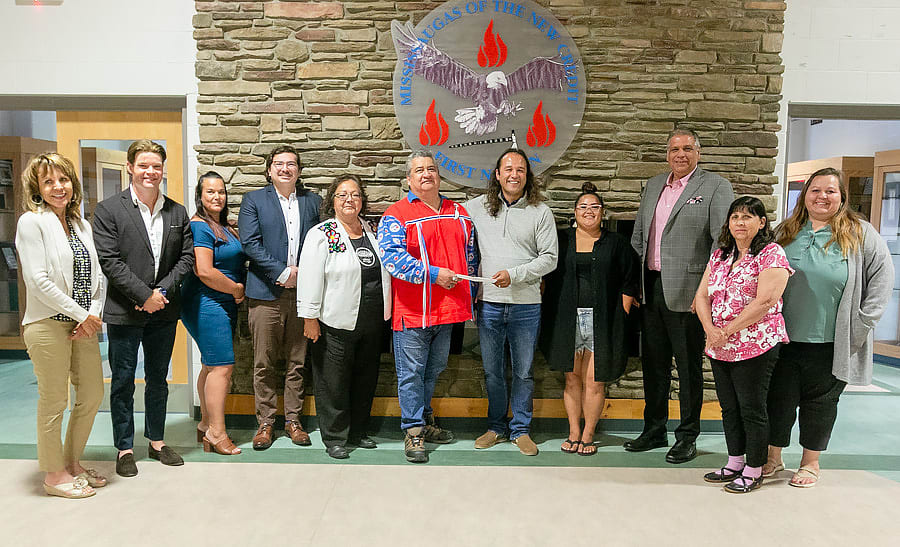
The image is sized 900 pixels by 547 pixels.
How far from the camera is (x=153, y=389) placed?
317 centimetres

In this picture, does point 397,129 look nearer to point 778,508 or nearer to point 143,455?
point 143,455

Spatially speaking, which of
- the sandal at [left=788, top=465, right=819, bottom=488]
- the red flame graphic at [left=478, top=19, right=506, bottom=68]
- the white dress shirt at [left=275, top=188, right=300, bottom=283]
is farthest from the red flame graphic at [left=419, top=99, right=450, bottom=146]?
the sandal at [left=788, top=465, right=819, bottom=488]

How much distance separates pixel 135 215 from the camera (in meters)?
2.98

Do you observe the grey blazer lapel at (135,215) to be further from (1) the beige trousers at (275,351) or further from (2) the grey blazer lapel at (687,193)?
(2) the grey blazer lapel at (687,193)

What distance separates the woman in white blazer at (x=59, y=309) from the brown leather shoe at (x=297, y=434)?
1009mm

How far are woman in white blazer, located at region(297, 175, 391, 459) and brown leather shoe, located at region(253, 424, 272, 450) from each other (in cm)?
35

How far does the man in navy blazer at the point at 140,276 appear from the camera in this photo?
9.62ft

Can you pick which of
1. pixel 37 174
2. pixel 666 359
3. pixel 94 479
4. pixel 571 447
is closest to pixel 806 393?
pixel 666 359

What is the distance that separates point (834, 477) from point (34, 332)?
13.7 ft

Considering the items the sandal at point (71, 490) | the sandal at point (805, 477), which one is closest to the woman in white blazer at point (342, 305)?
the sandal at point (71, 490)

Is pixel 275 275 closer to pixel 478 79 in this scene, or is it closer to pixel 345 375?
pixel 345 375

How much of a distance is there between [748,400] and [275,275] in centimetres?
265

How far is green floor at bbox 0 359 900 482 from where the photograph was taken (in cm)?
326

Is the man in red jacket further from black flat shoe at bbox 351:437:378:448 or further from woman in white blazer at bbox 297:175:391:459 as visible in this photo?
black flat shoe at bbox 351:437:378:448
